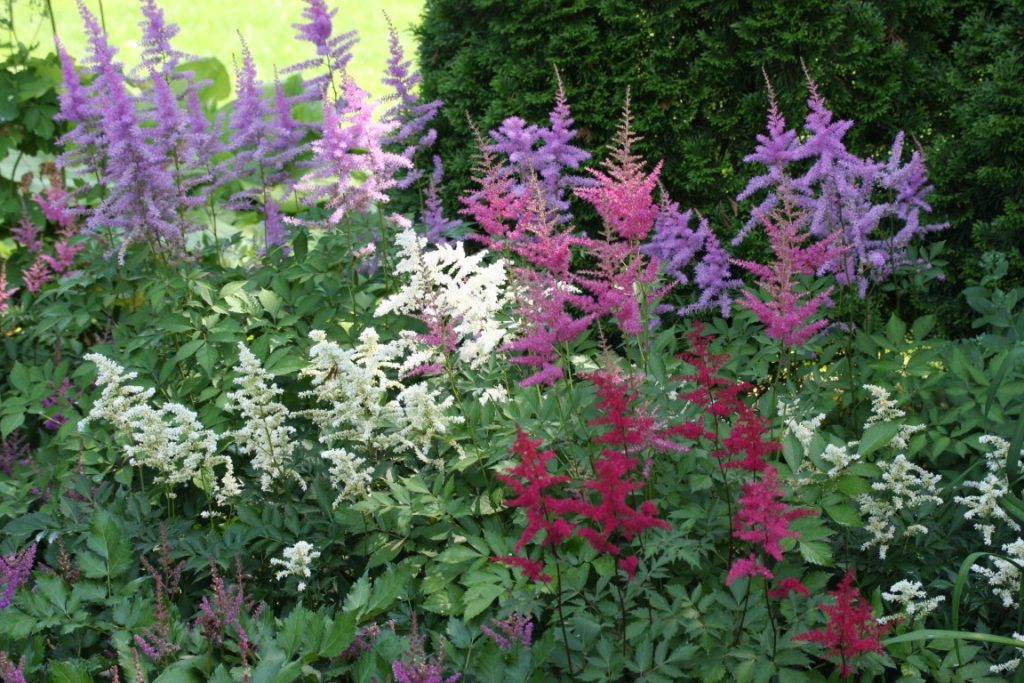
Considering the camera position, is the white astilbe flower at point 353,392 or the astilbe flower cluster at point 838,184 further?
the astilbe flower cluster at point 838,184

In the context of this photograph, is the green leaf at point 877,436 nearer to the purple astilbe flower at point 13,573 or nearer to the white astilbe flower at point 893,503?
the white astilbe flower at point 893,503

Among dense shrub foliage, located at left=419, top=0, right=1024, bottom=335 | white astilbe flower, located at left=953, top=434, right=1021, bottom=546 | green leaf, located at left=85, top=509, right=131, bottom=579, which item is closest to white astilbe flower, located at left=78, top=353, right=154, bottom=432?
green leaf, located at left=85, top=509, right=131, bottom=579

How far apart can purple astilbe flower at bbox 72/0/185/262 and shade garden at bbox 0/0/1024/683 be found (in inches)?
0.6

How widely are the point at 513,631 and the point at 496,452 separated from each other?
0.54 metres

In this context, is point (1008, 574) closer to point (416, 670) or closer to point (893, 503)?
point (893, 503)

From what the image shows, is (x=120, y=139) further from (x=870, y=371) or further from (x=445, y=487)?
(x=870, y=371)

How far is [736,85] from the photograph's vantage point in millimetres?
4551

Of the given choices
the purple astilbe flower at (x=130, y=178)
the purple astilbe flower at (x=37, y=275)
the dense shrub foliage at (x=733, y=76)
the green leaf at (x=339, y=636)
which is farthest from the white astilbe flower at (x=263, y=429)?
the dense shrub foliage at (x=733, y=76)

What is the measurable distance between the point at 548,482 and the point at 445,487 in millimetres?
705

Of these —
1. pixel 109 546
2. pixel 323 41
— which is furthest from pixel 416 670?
pixel 323 41

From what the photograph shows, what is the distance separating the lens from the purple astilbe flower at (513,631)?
220 cm

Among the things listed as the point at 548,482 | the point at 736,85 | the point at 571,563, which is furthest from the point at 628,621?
the point at 736,85

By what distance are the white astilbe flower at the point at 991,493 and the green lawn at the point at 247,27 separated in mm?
8057

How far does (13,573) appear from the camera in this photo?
2551mm
